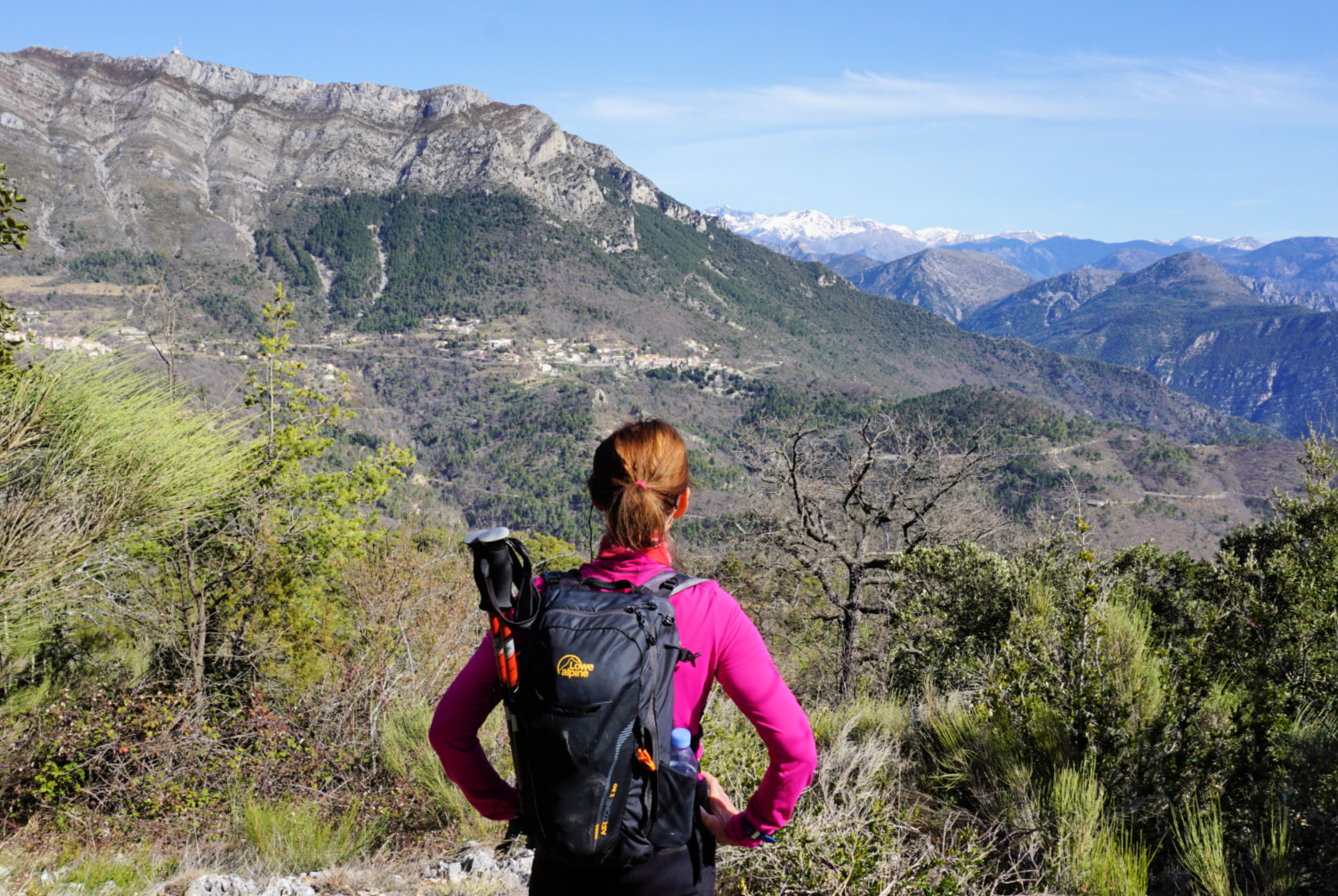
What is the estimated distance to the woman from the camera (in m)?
1.41

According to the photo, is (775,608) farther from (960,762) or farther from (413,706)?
(960,762)

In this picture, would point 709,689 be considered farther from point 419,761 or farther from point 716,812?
point 419,761

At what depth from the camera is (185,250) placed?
374 ft

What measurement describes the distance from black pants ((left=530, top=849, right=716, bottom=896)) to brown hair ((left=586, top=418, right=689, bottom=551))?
640 mm

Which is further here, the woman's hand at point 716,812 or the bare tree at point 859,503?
the bare tree at point 859,503

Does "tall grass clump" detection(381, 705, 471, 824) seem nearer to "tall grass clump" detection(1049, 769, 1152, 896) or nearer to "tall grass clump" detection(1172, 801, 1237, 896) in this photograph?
"tall grass clump" detection(1049, 769, 1152, 896)

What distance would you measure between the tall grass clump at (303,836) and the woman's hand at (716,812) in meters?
2.51

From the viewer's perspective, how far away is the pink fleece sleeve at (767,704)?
142cm

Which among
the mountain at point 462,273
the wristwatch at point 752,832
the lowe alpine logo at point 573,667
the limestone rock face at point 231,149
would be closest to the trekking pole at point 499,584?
the lowe alpine logo at point 573,667

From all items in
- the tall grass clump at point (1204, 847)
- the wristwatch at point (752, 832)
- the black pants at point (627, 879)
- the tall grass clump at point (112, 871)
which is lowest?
the tall grass clump at point (112, 871)

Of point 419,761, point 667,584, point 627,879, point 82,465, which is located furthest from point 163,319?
point 627,879

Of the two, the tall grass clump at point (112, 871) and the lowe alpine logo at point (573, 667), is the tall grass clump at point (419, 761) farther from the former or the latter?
the lowe alpine logo at point (573, 667)

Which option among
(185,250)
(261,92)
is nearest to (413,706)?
(185,250)

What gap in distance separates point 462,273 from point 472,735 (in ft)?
454
